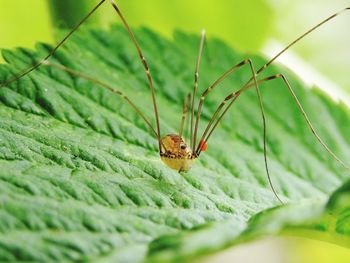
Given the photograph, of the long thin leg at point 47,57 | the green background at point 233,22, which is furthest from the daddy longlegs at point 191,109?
the green background at point 233,22

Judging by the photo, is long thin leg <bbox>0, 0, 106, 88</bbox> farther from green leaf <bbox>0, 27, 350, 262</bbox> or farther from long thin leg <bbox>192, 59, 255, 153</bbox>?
long thin leg <bbox>192, 59, 255, 153</bbox>

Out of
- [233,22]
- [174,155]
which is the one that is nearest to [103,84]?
[174,155]

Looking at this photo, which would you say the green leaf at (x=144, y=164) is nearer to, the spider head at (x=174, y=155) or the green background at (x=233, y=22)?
the spider head at (x=174, y=155)

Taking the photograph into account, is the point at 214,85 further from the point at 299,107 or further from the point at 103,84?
the point at 103,84

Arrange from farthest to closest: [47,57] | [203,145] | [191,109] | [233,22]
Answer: [233,22] → [191,109] → [203,145] → [47,57]

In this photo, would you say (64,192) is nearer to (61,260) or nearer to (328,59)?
(61,260)

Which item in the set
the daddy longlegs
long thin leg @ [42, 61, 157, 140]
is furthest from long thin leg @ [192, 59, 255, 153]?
long thin leg @ [42, 61, 157, 140]

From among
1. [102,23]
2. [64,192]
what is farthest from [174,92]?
[64,192]

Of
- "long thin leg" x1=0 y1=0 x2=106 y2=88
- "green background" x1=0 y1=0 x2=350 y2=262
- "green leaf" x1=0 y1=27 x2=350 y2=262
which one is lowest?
"green leaf" x1=0 y1=27 x2=350 y2=262
